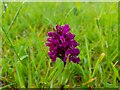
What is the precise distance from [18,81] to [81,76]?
28 cm

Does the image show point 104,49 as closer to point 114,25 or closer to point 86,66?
point 86,66

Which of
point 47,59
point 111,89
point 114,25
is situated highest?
point 114,25

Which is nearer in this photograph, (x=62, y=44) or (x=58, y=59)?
(x=62, y=44)

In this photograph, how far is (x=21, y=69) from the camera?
1268 mm

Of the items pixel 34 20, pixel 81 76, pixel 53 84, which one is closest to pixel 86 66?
pixel 81 76

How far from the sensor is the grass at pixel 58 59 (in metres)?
1.17

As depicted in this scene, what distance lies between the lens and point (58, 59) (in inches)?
51.6

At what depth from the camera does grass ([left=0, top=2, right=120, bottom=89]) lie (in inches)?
46.3

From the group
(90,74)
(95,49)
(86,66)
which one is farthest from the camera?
(95,49)

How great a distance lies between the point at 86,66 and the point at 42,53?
9.0 inches

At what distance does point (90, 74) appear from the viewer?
1.24m

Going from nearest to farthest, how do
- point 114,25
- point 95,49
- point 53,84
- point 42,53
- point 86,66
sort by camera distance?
1. point 53,84
2. point 86,66
3. point 42,53
4. point 95,49
5. point 114,25

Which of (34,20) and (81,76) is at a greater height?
(34,20)

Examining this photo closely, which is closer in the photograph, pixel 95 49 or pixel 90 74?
pixel 90 74
